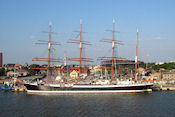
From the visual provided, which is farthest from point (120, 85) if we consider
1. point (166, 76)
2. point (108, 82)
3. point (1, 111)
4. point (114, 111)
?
point (166, 76)

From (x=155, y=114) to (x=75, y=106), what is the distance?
14.5 m

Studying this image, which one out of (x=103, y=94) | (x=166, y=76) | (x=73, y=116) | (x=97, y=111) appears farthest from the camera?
(x=166, y=76)

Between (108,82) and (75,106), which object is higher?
A: (108,82)

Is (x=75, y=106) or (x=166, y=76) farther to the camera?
(x=166, y=76)

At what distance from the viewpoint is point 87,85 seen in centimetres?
5753

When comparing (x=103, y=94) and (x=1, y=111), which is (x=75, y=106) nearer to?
(x=1, y=111)

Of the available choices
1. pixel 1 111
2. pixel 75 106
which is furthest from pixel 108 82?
pixel 1 111

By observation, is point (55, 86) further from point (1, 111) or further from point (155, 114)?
point (155, 114)

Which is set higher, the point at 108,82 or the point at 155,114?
the point at 108,82

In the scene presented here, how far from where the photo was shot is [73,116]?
33.2m

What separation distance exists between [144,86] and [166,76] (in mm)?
47089

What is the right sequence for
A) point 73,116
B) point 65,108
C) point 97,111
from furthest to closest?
1. point 65,108
2. point 97,111
3. point 73,116

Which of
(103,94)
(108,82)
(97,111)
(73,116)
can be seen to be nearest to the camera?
(73,116)

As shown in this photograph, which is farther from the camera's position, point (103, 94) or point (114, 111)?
point (103, 94)
